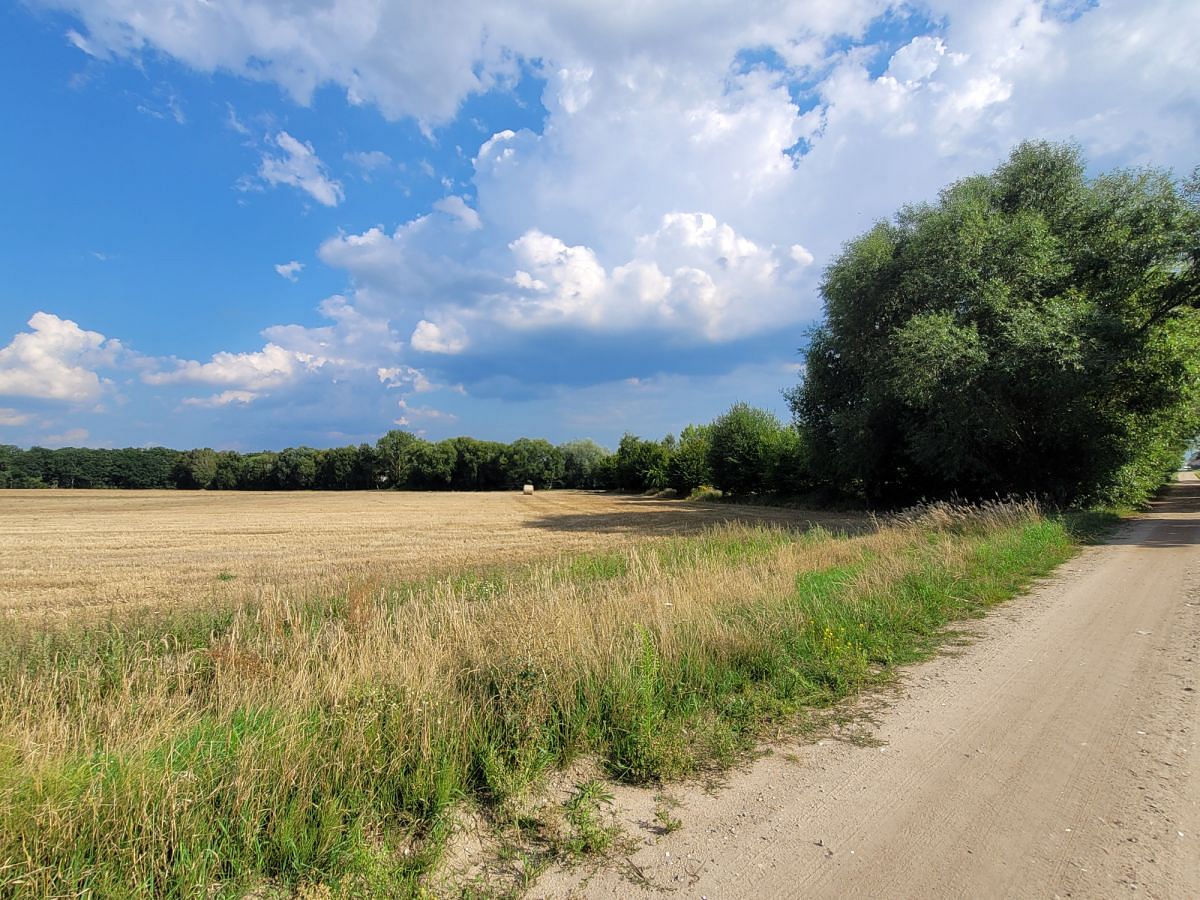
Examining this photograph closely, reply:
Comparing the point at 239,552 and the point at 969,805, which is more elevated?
the point at 969,805

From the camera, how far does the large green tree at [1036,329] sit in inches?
764

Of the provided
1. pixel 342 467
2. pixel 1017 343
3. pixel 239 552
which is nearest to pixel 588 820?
pixel 239 552

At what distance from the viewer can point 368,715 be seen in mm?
3725

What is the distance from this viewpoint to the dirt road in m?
Result: 2.77

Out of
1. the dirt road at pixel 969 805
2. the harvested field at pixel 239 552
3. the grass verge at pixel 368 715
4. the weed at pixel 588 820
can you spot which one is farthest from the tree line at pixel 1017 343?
the weed at pixel 588 820

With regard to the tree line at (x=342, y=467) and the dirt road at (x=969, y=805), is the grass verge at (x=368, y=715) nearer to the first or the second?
the dirt road at (x=969, y=805)

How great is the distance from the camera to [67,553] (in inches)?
715

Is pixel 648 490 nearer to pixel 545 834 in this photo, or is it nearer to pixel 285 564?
pixel 285 564

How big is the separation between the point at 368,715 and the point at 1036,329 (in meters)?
23.2

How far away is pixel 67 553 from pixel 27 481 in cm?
10794

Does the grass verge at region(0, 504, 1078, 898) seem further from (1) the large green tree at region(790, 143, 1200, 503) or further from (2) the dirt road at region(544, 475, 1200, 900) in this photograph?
(1) the large green tree at region(790, 143, 1200, 503)

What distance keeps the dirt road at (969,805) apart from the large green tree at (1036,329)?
685 inches

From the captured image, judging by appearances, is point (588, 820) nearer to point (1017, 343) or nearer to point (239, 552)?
point (239, 552)

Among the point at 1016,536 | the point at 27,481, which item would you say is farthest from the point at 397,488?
the point at 1016,536
